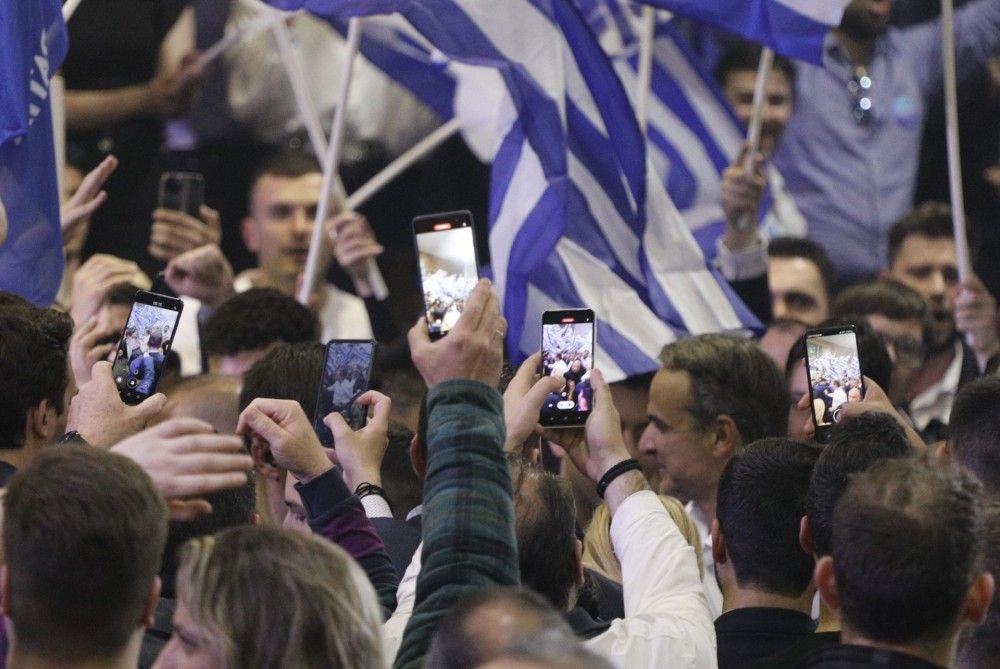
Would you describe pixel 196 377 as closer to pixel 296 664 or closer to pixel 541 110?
pixel 541 110

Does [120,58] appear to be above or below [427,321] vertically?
above

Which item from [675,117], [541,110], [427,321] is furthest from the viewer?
[675,117]

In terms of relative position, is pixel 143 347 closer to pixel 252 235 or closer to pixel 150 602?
pixel 150 602

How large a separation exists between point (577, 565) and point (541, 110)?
3213mm

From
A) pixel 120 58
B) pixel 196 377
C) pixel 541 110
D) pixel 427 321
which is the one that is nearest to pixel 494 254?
pixel 541 110

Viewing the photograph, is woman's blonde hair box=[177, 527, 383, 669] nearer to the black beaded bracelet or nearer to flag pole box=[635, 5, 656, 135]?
the black beaded bracelet

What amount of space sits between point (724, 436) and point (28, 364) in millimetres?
2261

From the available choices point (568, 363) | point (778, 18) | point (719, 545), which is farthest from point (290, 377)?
point (778, 18)

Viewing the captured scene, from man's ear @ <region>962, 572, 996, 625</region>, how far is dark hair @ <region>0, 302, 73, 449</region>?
2.23 m

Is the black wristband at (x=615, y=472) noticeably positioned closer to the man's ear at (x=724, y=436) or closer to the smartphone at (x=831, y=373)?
the smartphone at (x=831, y=373)

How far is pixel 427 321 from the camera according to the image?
4.53 m

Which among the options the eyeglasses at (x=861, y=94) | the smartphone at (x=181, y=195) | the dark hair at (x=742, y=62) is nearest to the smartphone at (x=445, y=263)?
the smartphone at (x=181, y=195)

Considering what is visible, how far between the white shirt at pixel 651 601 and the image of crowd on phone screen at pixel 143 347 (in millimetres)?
860

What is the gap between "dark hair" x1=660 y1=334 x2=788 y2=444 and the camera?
5824 mm
